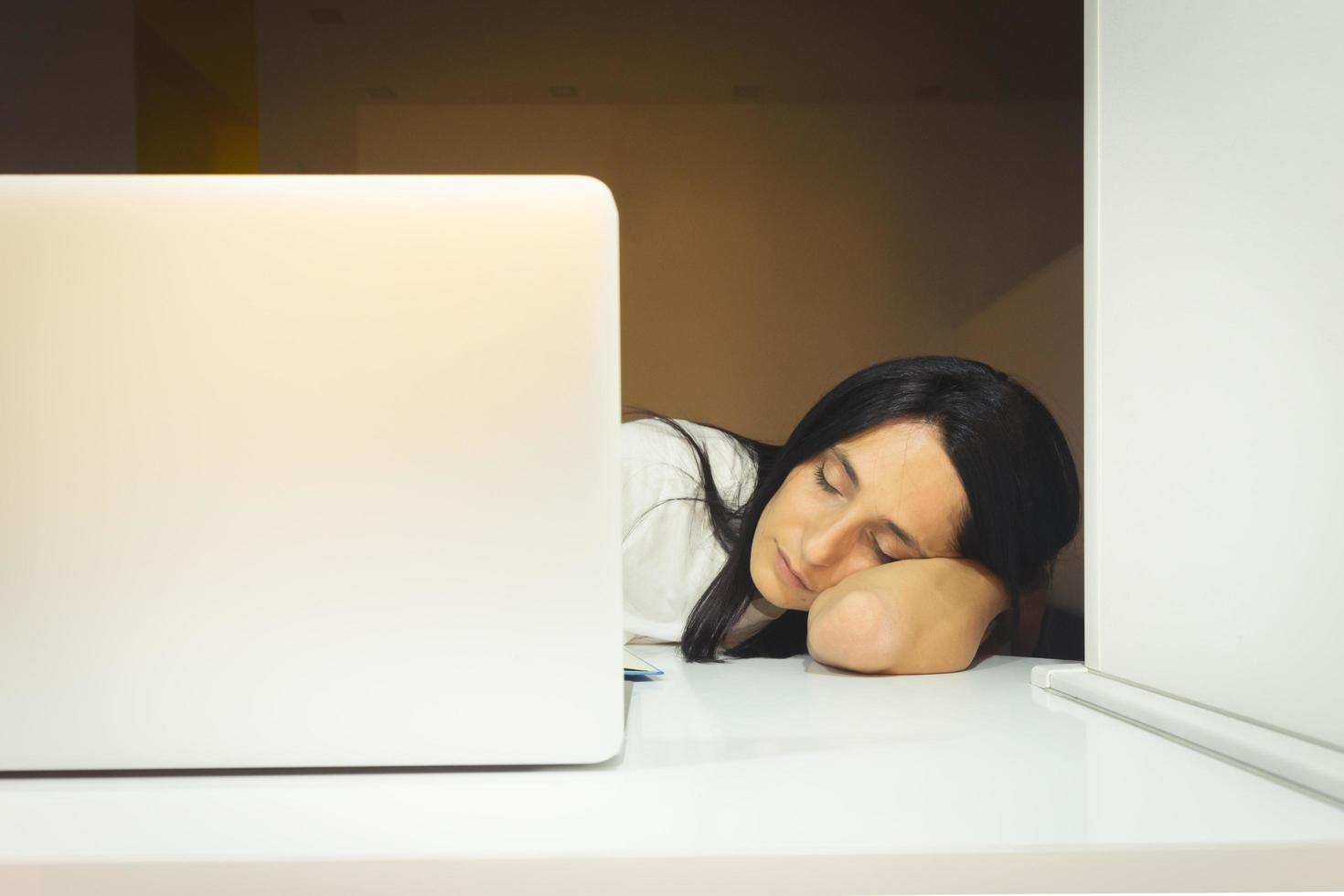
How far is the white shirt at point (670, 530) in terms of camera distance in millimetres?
974

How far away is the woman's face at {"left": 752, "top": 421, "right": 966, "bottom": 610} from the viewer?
0.85m

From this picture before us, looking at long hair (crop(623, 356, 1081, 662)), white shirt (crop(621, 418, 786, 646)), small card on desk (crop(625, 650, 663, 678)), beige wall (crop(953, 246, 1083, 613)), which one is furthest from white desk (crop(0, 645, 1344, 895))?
beige wall (crop(953, 246, 1083, 613))

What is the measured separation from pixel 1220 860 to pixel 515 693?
→ 25cm

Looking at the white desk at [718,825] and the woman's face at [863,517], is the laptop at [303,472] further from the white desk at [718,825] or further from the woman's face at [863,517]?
the woman's face at [863,517]

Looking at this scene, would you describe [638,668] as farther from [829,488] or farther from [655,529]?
[655,529]

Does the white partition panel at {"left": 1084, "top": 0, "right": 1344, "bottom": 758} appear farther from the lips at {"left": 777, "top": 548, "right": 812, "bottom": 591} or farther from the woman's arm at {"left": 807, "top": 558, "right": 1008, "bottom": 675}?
the lips at {"left": 777, "top": 548, "right": 812, "bottom": 591}

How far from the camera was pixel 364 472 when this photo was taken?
36 cm

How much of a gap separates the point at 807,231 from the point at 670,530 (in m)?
2.06

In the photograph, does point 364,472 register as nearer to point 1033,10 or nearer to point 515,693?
point 515,693

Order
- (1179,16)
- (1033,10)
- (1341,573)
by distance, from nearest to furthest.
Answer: (1341,573) → (1179,16) → (1033,10)

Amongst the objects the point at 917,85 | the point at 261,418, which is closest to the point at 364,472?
the point at 261,418

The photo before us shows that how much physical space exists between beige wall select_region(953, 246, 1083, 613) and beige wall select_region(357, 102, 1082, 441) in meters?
0.05

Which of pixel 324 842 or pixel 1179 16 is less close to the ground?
pixel 1179 16

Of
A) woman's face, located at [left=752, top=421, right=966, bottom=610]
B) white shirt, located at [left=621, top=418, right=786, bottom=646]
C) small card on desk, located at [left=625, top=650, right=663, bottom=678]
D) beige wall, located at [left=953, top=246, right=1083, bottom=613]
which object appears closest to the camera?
small card on desk, located at [left=625, top=650, right=663, bottom=678]
